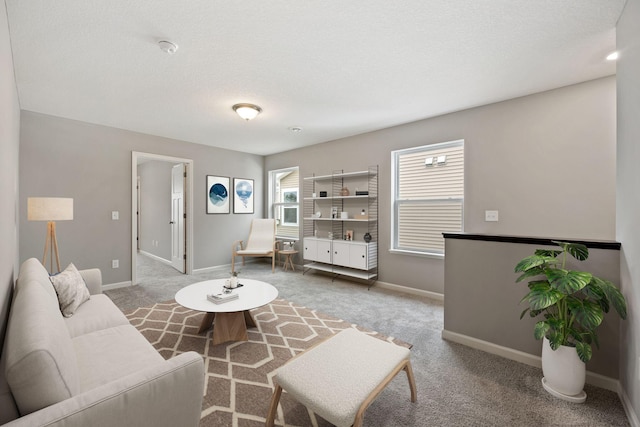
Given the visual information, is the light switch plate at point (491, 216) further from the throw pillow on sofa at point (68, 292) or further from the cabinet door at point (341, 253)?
the throw pillow on sofa at point (68, 292)

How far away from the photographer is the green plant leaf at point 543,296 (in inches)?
68.4

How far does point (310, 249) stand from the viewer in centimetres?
512

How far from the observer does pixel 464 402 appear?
1792 millimetres

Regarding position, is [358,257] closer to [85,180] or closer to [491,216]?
[491,216]

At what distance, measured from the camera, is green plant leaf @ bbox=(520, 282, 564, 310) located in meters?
1.74

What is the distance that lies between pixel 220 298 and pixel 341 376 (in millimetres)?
1488

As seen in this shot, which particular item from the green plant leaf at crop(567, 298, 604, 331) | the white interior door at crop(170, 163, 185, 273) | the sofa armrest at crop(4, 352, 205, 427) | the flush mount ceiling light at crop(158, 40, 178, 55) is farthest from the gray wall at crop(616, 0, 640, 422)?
the white interior door at crop(170, 163, 185, 273)

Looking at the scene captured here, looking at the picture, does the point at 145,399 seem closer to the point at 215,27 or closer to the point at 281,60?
the point at 215,27

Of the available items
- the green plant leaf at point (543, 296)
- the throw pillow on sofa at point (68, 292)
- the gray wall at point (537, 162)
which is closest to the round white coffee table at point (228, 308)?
the throw pillow on sofa at point (68, 292)

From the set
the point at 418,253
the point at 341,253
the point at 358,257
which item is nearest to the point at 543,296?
the point at 418,253

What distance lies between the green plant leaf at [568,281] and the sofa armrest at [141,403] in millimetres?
2066

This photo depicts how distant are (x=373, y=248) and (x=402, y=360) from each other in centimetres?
281

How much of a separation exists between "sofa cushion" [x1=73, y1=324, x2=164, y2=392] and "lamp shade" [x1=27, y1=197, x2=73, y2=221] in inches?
73.0

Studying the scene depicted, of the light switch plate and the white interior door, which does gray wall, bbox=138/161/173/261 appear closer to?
the white interior door
